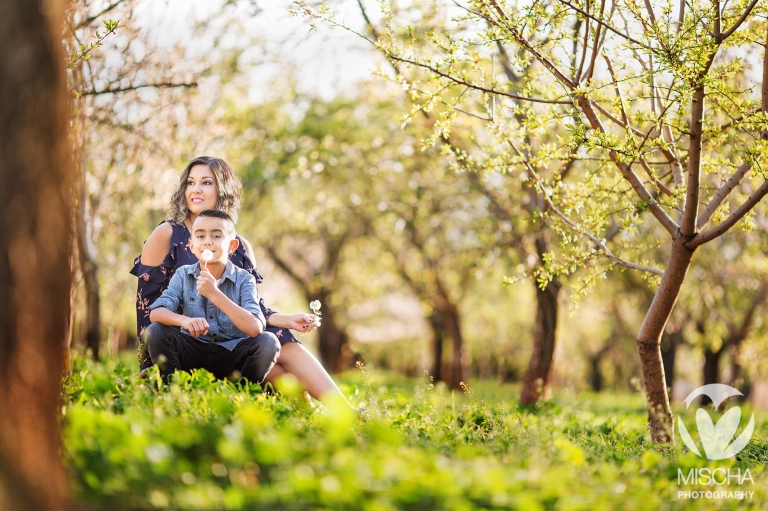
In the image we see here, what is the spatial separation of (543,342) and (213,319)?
18.4 ft

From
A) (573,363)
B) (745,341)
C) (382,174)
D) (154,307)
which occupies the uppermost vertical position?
(382,174)

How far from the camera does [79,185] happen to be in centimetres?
792

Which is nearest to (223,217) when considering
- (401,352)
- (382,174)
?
(382,174)

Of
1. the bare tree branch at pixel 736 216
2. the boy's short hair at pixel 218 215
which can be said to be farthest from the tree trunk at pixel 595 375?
the boy's short hair at pixel 218 215

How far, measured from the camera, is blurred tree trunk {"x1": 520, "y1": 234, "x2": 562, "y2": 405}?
8.86 m

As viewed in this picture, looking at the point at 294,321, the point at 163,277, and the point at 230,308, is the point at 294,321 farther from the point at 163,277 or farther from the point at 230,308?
the point at 163,277

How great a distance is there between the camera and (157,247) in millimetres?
5004

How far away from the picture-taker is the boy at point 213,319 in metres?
4.31

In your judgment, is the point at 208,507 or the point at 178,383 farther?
the point at 178,383

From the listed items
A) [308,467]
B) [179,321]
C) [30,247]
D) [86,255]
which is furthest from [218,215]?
[86,255]

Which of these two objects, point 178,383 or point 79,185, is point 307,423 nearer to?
point 178,383

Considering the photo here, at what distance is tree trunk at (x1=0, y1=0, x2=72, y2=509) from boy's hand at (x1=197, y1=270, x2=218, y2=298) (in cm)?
171

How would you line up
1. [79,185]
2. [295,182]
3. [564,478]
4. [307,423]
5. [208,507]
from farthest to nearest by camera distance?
[295,182] < [79,185] < [307,423] < [564,478] < [208,507]

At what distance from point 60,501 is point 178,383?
1513mm
